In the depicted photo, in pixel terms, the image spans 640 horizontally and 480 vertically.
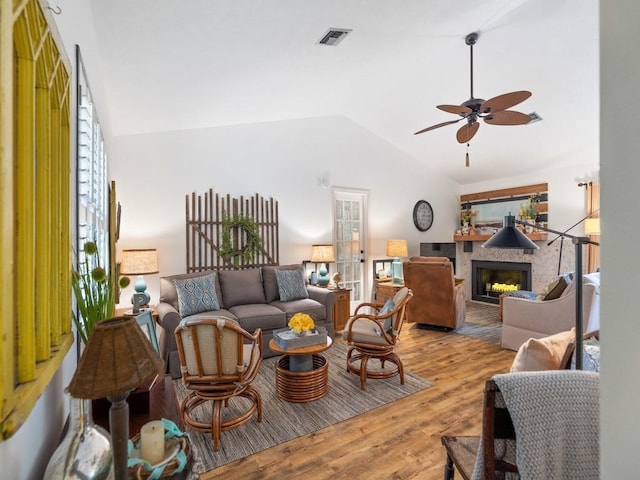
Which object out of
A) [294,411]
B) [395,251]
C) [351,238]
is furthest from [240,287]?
[395,251]

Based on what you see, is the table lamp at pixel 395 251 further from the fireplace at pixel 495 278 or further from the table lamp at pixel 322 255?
the fireplace at pixel 495 278

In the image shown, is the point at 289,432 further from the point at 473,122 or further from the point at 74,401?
the point at 473,122

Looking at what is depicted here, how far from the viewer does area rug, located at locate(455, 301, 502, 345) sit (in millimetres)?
4555

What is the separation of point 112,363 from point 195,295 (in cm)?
322

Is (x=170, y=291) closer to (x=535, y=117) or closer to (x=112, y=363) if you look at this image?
(x=112, y=363)

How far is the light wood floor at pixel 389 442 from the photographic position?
1.96 metres

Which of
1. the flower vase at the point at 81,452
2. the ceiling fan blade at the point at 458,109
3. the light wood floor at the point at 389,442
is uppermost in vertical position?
the ceiling fan blade at the point at 458,109

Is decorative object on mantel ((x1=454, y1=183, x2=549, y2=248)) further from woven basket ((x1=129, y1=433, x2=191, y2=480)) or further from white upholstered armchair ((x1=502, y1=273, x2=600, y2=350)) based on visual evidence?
woven basket ((x1=129, y1=433, x2=191, y2=480))

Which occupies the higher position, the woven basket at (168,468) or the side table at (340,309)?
the woven basket at (168,468)

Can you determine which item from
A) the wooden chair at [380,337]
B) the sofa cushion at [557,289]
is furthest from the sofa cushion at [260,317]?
the sofa cushion at [557,289]

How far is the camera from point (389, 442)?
2.23 m

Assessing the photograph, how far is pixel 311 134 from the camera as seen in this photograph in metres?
5.38

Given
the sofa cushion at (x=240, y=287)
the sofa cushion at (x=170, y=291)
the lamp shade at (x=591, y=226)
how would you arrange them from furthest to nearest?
1. the lamp shade at (x=591, y=226)
2. the sofa cushion at (x=240, y=287)
3. the sofa cushion at (x=170, y=291)

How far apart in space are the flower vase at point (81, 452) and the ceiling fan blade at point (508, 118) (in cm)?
352
